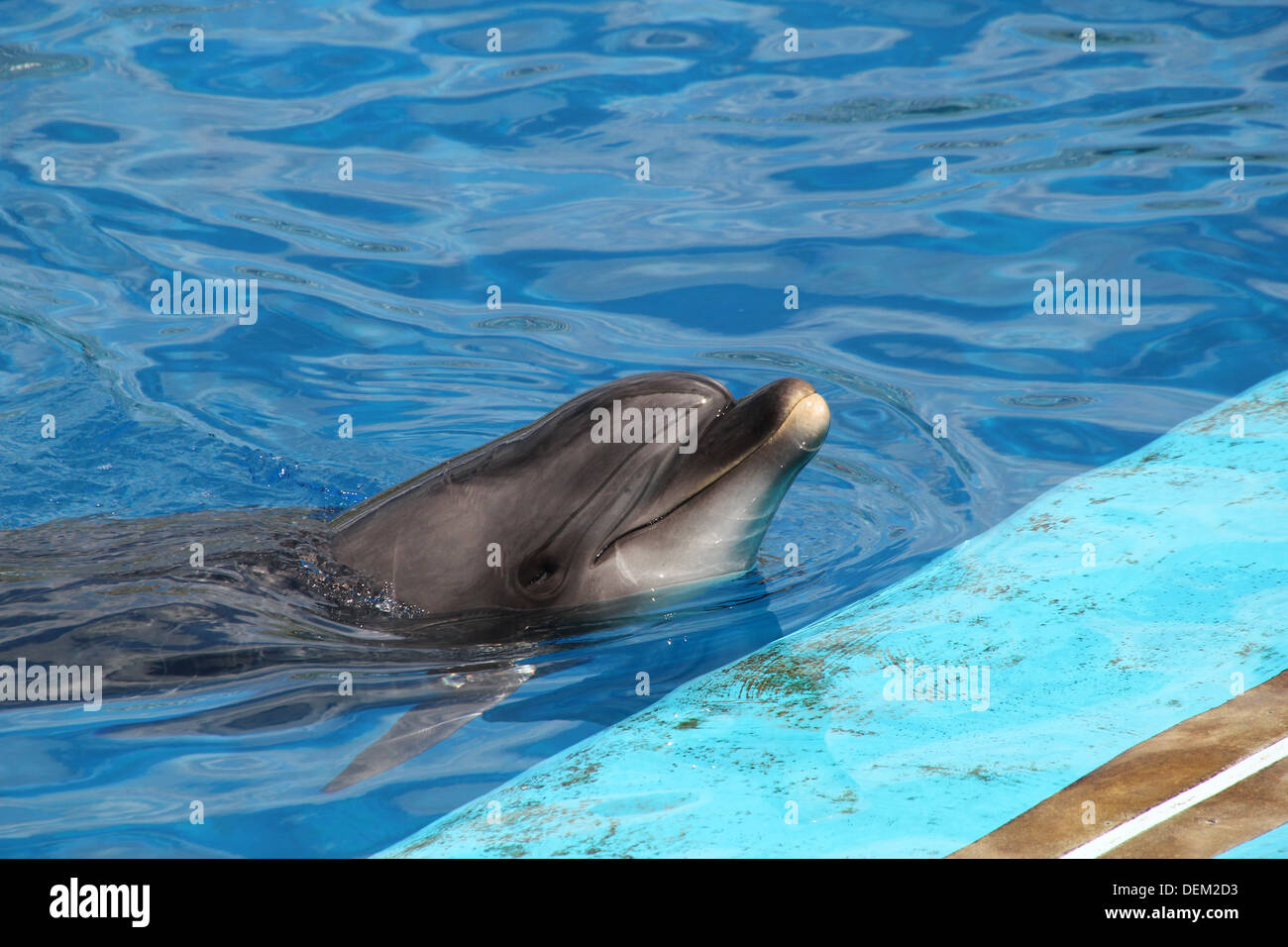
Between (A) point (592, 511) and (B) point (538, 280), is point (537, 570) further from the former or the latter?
(B) point (538, 280)

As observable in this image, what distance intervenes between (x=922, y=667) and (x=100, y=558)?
316 cm

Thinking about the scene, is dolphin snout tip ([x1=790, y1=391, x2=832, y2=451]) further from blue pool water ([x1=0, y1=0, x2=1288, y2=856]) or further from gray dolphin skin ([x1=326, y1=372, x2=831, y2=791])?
blue pool water ([x1=0, y1=0, x2=1288, y2=856])

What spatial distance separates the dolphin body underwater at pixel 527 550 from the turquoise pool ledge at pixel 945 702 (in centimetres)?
43

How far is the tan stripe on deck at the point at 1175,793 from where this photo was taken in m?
3.49

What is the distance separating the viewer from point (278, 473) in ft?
24.8

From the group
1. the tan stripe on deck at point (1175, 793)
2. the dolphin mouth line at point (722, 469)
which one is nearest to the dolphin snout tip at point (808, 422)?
the dolphin mouth line at point (722, 469)

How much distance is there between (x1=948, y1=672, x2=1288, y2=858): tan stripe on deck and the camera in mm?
3492

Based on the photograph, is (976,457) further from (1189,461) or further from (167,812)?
(167,812)

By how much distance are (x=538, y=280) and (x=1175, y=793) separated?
6774 millimetres

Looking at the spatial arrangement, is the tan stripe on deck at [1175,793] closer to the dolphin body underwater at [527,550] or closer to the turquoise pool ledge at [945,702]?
the turquoise pool ledge at [945,702]

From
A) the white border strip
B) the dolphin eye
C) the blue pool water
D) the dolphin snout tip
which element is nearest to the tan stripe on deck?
the white border strip

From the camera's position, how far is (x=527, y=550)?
4980 millimetres

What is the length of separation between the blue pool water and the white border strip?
1.82m

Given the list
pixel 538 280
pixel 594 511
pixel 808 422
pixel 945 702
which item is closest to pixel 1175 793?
pixel 945 702
